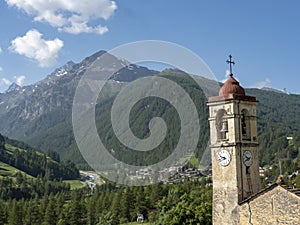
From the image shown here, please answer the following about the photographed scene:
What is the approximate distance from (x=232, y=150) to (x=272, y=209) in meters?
4.31

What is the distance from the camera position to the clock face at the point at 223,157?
2598cm

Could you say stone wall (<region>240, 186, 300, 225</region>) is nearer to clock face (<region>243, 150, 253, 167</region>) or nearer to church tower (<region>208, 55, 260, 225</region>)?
church tower (<region>208, 55, 260, 225</region>)

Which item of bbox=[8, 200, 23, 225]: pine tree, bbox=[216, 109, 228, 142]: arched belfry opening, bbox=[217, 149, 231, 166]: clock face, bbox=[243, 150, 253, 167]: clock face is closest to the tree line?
bbox=[8, 200, 23, 225]: pine tree

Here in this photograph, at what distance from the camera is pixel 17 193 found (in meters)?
159

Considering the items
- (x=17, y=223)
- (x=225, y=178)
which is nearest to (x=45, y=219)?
(x=17, y=223)

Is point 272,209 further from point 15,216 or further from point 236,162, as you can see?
point 15,216

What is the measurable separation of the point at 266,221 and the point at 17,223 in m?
71.4

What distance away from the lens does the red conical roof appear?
2658 centimetres

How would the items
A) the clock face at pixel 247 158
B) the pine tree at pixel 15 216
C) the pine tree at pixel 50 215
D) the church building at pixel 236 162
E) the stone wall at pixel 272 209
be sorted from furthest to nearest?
1. the pine tree at pixel 50 215
2. the pine tree at pixel 15 216
3. the clock face at pixel 247 158
4. the church building at pixel 236 162
5. the stone wall at pixel 272 209

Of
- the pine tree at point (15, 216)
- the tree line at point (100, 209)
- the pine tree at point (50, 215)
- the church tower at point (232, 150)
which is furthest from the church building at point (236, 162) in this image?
the pine tree at point (15, 216)

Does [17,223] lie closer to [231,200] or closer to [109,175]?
[231,200]

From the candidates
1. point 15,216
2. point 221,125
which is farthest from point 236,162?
point 15,216

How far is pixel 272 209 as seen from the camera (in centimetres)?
2366

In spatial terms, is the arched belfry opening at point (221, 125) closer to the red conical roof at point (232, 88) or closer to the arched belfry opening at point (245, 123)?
the arched belfry opening at point (245, 123)
